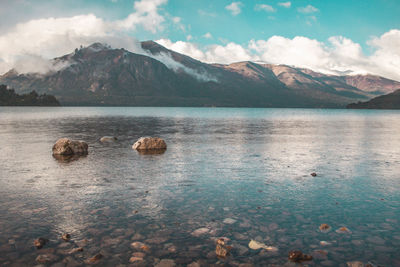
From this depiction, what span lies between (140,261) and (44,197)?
8.34 metres

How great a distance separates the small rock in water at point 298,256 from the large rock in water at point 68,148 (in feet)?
81.2

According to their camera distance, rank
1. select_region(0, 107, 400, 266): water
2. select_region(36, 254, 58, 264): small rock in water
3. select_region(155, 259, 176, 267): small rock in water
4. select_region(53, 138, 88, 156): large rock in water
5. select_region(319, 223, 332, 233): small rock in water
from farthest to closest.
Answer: select_region(53, 138, 88, 156): large rock in water
select_region(319, 223, 332, 233): small rock in water
select_region(0, 107, 400, 266): water
select_region(36, 254, 58, 264): small rock in water
select_region(155, 259, 176, 267): small rock in water

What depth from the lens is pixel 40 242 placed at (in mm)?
9977

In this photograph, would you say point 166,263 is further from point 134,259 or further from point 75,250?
point 75,250

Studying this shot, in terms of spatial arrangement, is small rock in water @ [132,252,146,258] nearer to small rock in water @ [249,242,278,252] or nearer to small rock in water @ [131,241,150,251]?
small rock in water @ [131,241,150,251]

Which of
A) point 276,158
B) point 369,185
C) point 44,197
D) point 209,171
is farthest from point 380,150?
point 44,197

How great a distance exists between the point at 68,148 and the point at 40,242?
2063 centimetres

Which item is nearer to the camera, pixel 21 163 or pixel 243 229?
pixel 243 229

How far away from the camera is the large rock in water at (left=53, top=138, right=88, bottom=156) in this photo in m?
28.7

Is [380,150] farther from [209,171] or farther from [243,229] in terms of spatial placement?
[243,229]

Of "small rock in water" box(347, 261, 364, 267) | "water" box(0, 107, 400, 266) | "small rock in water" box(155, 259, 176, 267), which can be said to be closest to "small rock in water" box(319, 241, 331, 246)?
"water" box(0, 107, 400, 266)

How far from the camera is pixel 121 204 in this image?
1416 centimetres

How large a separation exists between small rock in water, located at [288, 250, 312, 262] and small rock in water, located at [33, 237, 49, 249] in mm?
7854

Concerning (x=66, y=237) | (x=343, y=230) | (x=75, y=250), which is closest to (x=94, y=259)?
(x=75, y=250)
